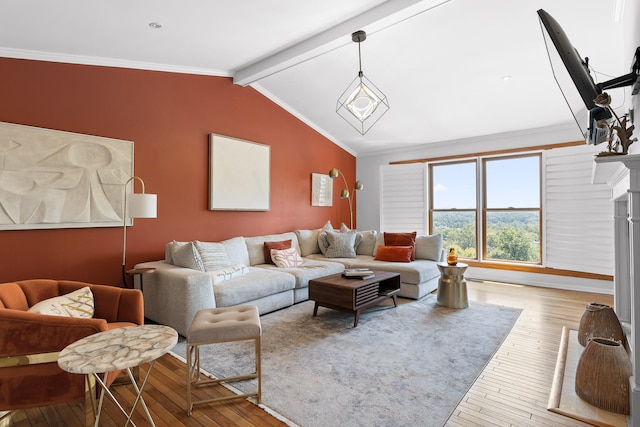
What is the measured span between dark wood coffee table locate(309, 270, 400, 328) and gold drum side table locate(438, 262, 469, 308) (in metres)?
0.72

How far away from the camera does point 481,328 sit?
3.28 metres

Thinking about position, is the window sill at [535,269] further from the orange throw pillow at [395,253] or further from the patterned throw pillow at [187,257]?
the patterned throw pillow at [187,257]

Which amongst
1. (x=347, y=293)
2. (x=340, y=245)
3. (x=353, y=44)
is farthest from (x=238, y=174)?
(x=347, y=293)

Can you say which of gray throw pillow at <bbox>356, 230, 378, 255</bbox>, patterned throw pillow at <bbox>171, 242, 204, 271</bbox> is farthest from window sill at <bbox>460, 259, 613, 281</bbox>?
patterned throw pillow at <bbox>171, 242, 204, 271</bbox>

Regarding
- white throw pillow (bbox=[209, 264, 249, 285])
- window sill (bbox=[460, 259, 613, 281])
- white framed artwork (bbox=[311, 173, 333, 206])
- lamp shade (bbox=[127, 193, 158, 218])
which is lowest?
window sill (bbox=[460, 259, 613, 281])

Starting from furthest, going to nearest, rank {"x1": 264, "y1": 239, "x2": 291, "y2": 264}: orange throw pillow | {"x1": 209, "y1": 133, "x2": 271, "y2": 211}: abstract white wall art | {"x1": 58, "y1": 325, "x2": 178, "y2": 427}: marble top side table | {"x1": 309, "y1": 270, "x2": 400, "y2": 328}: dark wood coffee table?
{"x1": 264, "y1": 239, "x2": 291, "y2": 264}: orange throw pillow, {"x1": 209, "y1": 133, "x2": 271, "y2": 211}: abstract white wall art, {"x1": 309, "y1": 270, "x2": 400, "y2": 328}: dark wood coffee table, {"x1": 58, "y1": 325, "x2": 178, "y2": 427}: marble top side table

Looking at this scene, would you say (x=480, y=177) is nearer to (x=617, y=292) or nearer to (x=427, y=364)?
(x=617, y=292)

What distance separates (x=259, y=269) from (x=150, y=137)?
2.03 metres

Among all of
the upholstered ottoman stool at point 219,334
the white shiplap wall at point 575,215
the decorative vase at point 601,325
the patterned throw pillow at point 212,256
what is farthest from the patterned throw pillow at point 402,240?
the upholstered ottoman stool at point 219,334

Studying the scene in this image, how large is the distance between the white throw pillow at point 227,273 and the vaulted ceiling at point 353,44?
243 centimetres

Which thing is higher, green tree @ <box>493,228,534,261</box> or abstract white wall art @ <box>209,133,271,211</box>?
abstract white wall art @ <box>209,133,271,211</box>

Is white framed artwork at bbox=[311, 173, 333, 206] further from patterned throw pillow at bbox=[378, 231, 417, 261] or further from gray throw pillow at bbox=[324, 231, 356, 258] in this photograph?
patterned throw pillow at bbox=[378, 231, 417, 261]

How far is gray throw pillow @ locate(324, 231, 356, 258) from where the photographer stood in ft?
17.3

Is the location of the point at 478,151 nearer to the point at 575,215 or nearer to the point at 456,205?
the point at 456,205
